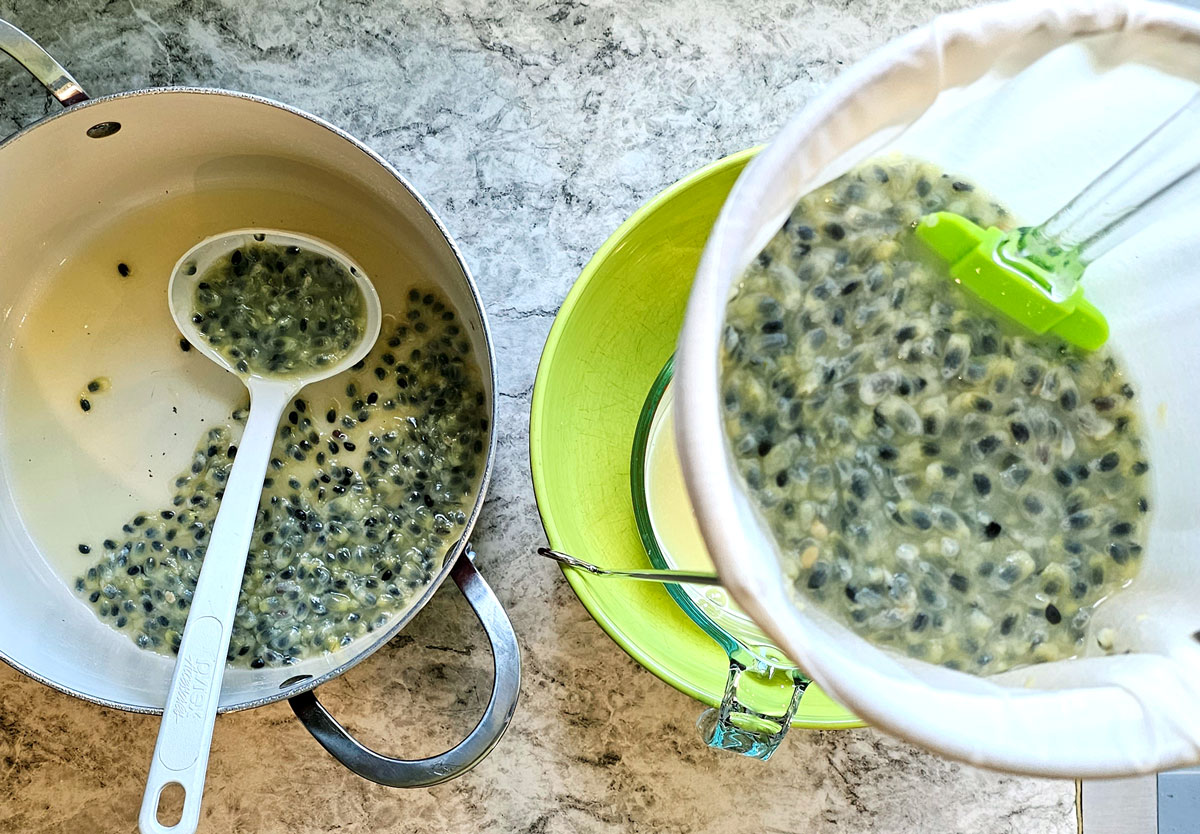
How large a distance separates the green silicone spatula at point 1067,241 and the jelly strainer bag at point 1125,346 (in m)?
0.03

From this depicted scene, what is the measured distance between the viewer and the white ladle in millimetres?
851

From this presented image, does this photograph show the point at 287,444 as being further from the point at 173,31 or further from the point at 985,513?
the point at 985,513

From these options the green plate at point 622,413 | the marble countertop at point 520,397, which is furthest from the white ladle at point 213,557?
the green plate at point 622,413

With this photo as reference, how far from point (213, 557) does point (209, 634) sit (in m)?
0.07

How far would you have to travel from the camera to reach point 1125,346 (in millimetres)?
711

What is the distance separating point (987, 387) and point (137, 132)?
0.87 meters

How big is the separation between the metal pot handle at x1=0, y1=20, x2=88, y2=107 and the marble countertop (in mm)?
189

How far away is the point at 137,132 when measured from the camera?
3.26ft

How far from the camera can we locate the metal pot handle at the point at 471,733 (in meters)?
0.86

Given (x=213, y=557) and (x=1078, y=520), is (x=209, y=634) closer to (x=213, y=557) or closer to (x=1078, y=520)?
(x=213, y=557)

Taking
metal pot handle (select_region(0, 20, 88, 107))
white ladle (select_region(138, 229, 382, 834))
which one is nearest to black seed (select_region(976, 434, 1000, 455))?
white ladle (select_region(138, 229, 382, 834))

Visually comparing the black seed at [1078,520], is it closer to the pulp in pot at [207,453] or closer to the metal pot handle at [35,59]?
the pulp in pot at [207,453]

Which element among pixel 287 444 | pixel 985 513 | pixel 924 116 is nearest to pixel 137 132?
pixel 287 444

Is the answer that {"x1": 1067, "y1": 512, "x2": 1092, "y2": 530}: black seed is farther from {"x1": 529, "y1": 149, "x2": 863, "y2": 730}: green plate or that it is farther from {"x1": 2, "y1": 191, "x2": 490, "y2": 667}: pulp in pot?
{"x1": 2, "y1": 191, "x2": 490, "y2": 667}: pulp in pot
